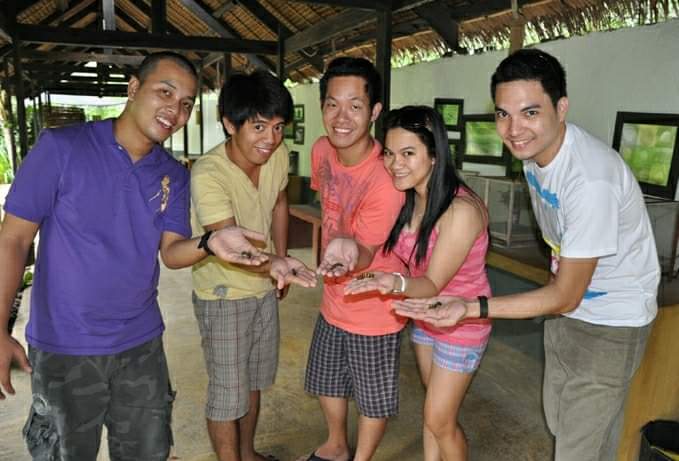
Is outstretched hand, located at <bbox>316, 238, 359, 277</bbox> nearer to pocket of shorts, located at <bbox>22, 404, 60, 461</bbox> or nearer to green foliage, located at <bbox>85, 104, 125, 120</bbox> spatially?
pocket of shorts, located at <bbox>22, 404, 60, 461</bbox>

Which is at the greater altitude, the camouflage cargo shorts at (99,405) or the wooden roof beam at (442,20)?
the wooden roof beam at (442,20)

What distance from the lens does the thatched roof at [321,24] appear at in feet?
14.0

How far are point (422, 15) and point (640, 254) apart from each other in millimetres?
4258

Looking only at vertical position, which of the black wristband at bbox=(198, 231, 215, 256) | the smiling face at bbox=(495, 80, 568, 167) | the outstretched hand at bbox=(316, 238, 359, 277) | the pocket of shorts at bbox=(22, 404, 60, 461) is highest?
the smiling face at bbox=(495, 80, 568, 167)

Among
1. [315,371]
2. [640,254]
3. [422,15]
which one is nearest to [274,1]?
[422,15]

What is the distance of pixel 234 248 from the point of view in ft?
6.07

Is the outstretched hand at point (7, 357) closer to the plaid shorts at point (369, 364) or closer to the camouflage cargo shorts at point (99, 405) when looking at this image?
the camouflage cargo shorts at point (99, 405)

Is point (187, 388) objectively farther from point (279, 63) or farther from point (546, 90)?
point (279, 63)

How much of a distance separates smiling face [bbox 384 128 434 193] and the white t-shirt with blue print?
1.23 feet

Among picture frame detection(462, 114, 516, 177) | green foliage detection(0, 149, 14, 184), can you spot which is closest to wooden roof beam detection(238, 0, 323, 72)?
picture frame detection(462, 114, 516, 177)

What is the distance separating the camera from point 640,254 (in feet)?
5.88

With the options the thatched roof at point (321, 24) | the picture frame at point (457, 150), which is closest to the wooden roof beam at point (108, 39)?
the thatched roof at point (321, 24)

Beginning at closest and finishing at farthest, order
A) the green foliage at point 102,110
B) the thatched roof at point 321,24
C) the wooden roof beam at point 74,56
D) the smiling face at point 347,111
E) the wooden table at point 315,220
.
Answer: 1. the smiling face at point 347,111
2. the thatched roof at point 321,24
3. the wooden table at point 315,220
4. the wooden roof beam at point 74,56
5. the green foliage at point 102,110

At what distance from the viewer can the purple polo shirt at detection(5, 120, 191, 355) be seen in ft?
5.51
